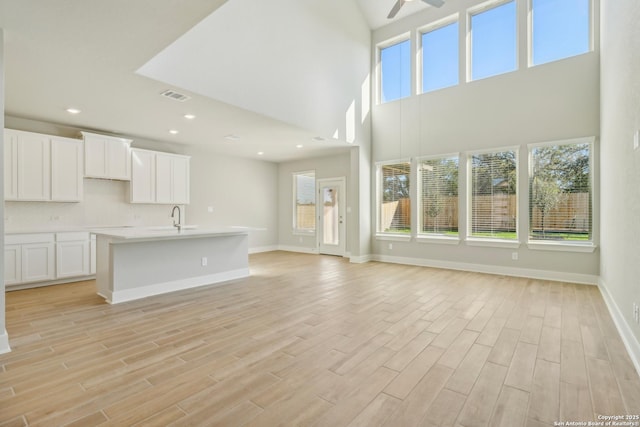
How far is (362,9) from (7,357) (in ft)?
27.0

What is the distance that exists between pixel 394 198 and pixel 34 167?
6.63 m

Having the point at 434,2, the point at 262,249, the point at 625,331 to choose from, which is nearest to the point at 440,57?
the point at 434,2

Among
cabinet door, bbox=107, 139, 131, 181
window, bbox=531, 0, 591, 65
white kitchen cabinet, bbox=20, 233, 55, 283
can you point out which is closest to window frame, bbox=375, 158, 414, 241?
window, bbox=531, 0, 591, 65

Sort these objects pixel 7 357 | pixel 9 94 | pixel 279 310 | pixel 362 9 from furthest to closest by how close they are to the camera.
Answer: pixel 362 9 < pixel 9 94 < pixel 279 310 < pixel 7 357

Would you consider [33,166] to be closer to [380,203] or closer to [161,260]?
[161,260]

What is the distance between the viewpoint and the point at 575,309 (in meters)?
3.72

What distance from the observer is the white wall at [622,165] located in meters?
2.48

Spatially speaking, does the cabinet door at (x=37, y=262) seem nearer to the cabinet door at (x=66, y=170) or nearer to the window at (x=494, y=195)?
the cabinet door at (x=66, y=170)

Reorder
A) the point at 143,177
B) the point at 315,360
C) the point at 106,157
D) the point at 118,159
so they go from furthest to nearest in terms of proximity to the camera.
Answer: the point at 143,177, the point at 118,159, the point at 106,157, the point at 315,360

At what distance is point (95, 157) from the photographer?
5.52m

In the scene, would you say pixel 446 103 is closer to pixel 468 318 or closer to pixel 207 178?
pixel 468 318

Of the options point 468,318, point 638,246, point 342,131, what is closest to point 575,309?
point 468,318

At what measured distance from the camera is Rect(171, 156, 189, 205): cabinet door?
21.8 ft

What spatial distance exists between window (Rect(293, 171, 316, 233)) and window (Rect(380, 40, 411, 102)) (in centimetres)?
299
